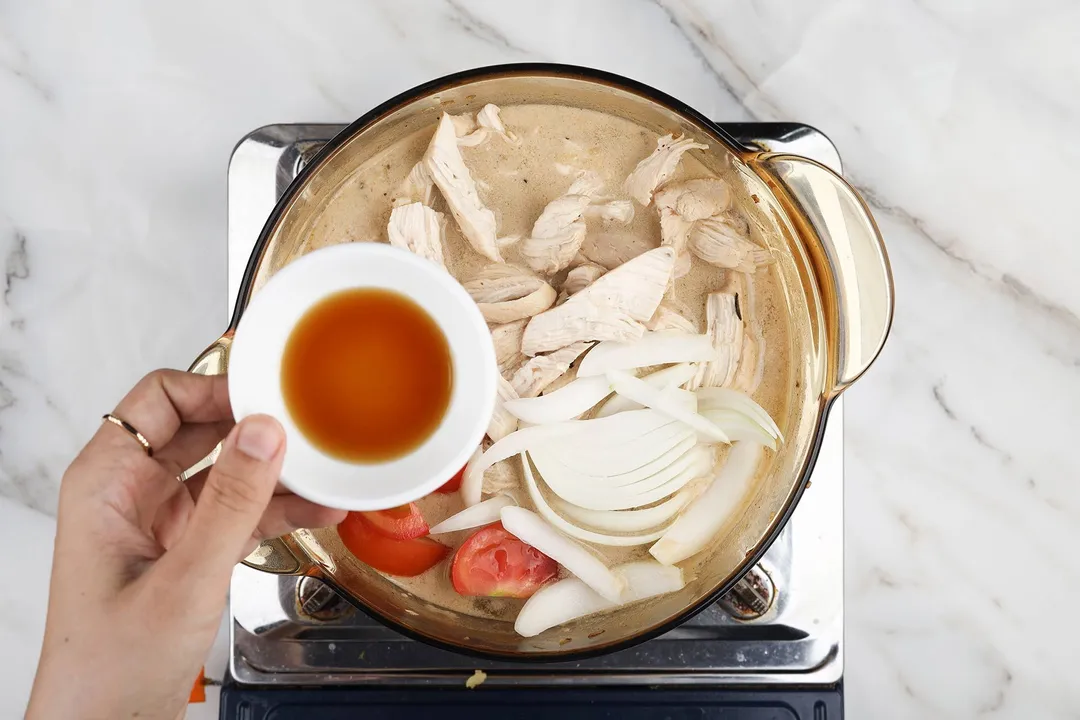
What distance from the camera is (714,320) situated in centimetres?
100

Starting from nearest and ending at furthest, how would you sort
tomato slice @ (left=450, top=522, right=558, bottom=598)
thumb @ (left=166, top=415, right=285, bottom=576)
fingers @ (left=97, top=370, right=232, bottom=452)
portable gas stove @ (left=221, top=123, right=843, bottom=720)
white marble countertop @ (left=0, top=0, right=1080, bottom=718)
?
thumb @ (left=166, top=415, right=285, bottom=576) → fingers @ (left=97, top=370, right=232, bottom=452) → tomato slice @ (left=450, top=522, right=558, bottom=598) → portable gas stove @ (left=221, top=123, right=843, bottom=720) → white marble countertop @ (left=0, top=0, right=1080, bottom=718)

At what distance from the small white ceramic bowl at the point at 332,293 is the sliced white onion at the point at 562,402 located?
0.44 ft

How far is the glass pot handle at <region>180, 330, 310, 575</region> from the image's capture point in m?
0.92

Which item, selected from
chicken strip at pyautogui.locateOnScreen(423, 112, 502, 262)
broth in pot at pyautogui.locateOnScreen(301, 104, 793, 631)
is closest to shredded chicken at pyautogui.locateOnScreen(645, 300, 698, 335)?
broth in pot at pyautogui.locateOnScreen(301, 104, 793, 631)

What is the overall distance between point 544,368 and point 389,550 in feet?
0.97

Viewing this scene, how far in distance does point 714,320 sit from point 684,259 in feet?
0.29

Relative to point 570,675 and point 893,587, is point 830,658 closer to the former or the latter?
point 893,587

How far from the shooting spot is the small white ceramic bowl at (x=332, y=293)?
0.77 metres

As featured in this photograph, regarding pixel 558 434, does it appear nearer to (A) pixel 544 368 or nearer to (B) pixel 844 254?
(A) pixel 544 368

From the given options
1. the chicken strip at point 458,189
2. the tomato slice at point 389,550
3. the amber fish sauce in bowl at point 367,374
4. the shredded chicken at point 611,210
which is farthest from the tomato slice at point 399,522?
the shredded chicken at point 611,210

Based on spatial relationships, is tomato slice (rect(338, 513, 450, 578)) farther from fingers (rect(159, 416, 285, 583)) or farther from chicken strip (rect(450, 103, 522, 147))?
chicken strip (rect(450, 103, 522, 147))

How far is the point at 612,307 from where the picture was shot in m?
0.98

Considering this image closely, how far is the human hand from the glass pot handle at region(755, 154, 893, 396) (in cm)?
66

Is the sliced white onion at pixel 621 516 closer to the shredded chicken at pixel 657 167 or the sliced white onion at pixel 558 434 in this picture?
the sliced white onion at pixel 558 434
